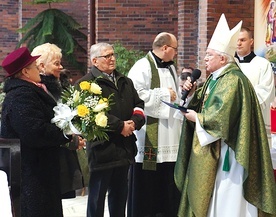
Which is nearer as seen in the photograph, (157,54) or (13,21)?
(157,54)

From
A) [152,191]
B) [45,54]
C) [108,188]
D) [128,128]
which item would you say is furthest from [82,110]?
[152,191]

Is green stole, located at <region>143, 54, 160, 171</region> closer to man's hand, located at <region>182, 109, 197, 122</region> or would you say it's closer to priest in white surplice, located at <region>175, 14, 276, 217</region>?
priest in white surplice, located at <region>175, 14, 276, 217</region>

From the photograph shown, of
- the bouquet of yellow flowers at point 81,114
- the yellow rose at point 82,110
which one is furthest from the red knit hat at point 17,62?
the yellow rose at point 82,110

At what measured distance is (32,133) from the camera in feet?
18.0

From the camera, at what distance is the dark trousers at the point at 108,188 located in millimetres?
6738

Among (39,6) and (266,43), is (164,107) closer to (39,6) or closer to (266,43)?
(266,43)

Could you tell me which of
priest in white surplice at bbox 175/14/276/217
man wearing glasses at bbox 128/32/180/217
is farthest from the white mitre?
man wearing glasses at bbox 128/32/180/217

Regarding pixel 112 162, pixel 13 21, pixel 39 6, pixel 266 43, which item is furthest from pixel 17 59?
pixel 13 21

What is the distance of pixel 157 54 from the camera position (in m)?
7.46

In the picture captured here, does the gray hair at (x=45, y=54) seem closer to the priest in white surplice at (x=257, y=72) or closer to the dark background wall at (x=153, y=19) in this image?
the priest in white surplice at (x=257, y=72)

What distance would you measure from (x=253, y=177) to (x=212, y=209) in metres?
0.44

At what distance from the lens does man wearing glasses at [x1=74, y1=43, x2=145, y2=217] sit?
6.61 meters

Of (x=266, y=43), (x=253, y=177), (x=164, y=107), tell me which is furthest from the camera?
(x=266, y=43)

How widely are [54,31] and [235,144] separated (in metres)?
11.0
